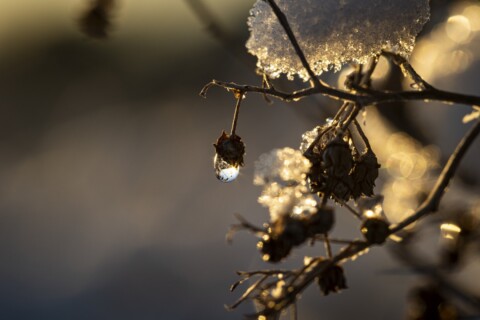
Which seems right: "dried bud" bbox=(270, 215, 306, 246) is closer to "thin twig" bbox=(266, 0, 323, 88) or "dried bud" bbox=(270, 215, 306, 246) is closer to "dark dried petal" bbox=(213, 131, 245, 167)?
"thin twig" bbox=(266, 0, 323, 88)

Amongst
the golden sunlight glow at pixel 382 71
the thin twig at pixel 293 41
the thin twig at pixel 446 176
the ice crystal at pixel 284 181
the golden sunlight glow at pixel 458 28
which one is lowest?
the thin twig at pixel 446 176

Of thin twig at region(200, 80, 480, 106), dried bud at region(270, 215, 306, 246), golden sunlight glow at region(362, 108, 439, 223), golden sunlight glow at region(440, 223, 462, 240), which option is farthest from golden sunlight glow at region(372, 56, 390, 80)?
dried bud at region(270, 215, 306, 246)

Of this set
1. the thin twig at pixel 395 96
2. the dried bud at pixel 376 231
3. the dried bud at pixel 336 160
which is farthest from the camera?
the dried bud at pixel 336 160

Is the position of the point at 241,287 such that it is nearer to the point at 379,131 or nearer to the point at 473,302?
the point at 379,131

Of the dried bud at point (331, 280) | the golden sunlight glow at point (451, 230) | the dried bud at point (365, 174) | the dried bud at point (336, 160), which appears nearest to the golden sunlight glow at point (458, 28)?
the golden sunlight glow at point (451, 230)

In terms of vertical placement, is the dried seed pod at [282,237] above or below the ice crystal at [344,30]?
below

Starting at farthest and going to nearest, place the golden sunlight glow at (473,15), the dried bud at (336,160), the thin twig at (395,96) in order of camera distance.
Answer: the golden sunlight glow at (473,15) → the dried bud at (336,160) → the thin twig at (395,96)

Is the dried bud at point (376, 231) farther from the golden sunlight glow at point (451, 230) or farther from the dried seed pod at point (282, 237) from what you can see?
the golden sunlight glow at point (451, 230)
